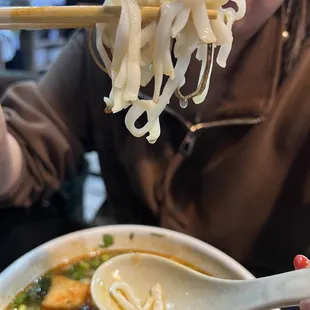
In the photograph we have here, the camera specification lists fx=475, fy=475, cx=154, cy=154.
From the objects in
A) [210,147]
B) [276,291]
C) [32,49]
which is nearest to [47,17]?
[276,291]

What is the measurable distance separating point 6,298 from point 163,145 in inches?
19.3

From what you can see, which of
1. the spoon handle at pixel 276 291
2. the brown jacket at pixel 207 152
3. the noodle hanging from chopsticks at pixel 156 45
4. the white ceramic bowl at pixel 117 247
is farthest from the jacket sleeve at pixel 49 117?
the spoon handle at pixel 276 291

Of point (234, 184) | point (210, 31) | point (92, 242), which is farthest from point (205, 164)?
point (210, 31)

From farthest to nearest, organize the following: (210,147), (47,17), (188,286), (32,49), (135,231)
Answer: (32,49) → (210,147) → (135,231) → (188,286) → (47,17)

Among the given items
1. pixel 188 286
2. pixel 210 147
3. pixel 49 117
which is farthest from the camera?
pixel 49 117

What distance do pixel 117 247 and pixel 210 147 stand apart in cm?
32

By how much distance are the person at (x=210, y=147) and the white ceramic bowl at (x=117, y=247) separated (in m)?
0.17

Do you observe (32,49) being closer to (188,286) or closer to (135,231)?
(135,231)

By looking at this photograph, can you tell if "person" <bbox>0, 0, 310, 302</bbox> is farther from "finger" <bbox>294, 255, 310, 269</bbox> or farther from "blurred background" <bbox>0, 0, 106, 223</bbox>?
"blurred background" <bbox>0, 0, 106, 223</bbox>

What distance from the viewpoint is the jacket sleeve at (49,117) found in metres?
1.17

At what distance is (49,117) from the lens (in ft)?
3.93

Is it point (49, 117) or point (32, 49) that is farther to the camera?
point (32, 49)

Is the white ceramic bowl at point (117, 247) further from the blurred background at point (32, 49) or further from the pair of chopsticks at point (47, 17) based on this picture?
the blurred background at point (32, 49)

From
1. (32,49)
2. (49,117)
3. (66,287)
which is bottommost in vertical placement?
(32,49)
